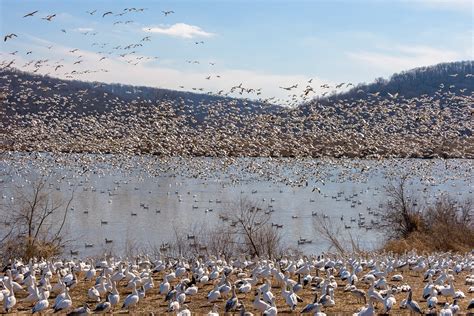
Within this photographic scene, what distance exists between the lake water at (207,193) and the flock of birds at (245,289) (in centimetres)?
1146

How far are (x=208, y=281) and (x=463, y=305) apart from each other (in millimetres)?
6402

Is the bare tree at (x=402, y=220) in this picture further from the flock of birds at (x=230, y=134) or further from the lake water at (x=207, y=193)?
the flock of birds at (x=230, y=134)

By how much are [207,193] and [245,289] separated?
117 ft

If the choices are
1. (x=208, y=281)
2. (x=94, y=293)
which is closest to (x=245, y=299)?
(x=208, y=281)

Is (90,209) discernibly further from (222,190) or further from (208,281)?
(208,281)

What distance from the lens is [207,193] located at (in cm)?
5066

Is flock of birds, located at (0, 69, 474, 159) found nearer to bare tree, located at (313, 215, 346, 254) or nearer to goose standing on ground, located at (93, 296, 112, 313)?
bare tree, located at (313, 215, 346, 254)

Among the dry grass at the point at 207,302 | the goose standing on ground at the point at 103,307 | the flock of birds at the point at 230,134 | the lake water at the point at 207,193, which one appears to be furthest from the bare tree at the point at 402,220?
the goose standing on ground at the point at 103,307

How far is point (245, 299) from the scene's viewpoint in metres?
14.8

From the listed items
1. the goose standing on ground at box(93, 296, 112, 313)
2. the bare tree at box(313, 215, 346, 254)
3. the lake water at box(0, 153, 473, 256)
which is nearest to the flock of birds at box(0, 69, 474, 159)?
the lake water at box(0, 153, 473, 256)

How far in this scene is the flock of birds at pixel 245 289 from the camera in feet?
43.1

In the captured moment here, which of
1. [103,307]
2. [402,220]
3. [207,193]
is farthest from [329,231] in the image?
[103,307]

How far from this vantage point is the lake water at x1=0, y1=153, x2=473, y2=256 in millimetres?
35062

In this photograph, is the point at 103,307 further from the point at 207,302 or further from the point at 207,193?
the point at 207,193
